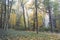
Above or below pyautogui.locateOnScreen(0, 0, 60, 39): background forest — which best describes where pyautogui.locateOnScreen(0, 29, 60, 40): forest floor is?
below

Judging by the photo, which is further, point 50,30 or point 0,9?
point 0,9

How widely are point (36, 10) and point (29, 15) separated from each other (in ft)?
0.62

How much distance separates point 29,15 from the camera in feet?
9.90

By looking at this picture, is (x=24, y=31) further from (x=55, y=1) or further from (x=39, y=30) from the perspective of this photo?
(x=55, y=1)

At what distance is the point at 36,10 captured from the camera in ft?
9.90

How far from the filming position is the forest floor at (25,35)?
2.88 meters

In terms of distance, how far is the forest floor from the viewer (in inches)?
113

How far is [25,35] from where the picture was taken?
2.98 m

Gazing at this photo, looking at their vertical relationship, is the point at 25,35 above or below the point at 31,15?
below

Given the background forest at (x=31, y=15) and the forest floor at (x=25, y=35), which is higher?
the background forest at (x=31, y=15)

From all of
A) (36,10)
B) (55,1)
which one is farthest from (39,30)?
(55,1)

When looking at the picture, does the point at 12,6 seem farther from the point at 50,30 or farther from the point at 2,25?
the point at 50,30

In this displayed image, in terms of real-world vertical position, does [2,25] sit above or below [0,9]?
below

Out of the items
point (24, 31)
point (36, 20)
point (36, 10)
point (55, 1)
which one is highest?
point (55, 1)
